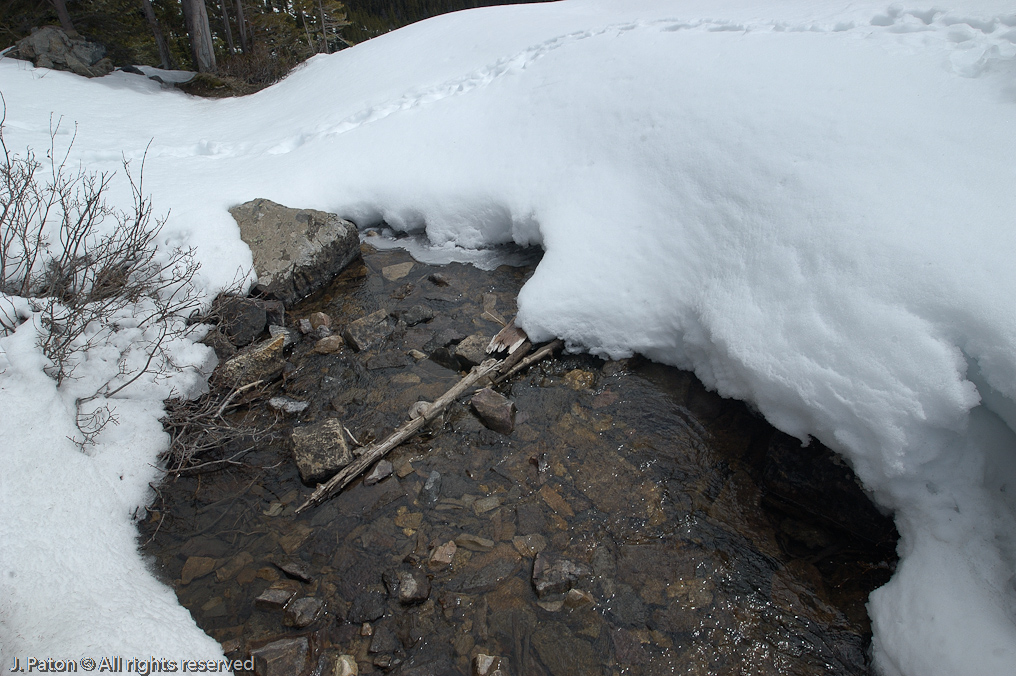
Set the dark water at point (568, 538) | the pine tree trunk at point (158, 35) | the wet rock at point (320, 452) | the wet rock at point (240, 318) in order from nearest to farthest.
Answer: the dark water at point (568, 538)
the wet rock at point (320, 452)
the wet rock at point (240, 318)
the pine tree trunk at point (158, 35)

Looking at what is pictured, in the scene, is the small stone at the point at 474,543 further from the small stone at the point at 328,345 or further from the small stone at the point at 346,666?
the small stone at the point at 328,345

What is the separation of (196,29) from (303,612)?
1418 centimetres

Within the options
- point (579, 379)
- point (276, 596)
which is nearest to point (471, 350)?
point (579, 379)

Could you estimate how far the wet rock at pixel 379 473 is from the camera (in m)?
3.38

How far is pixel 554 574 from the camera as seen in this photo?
279cm

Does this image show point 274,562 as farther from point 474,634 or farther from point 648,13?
point 648,13

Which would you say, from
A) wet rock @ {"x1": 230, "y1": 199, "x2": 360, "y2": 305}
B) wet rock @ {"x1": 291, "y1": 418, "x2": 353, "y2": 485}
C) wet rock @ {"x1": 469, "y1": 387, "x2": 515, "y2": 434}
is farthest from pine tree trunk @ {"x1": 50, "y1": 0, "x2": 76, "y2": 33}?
wet rock @ {"x1": 469, "y1": 387, "x2": 515, "y2": 434}

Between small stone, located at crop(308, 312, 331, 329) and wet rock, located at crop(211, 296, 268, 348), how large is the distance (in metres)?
0.43

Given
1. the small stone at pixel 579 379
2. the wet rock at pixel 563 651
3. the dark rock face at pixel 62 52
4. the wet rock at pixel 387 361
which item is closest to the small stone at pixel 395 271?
the wet rock at pixel 387 361

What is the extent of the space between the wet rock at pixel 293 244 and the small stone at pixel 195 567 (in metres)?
2.74

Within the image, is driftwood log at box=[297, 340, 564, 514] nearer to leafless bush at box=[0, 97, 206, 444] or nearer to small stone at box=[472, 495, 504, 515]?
small stone at box=[472, 495, 504, 515]

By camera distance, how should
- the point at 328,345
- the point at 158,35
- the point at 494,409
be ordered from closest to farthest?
the point at 494,409 → the point at 328,345 → the point at 158,35

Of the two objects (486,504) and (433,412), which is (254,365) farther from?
(486,504)

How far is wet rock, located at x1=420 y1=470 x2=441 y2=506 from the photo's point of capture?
326 centimetres
